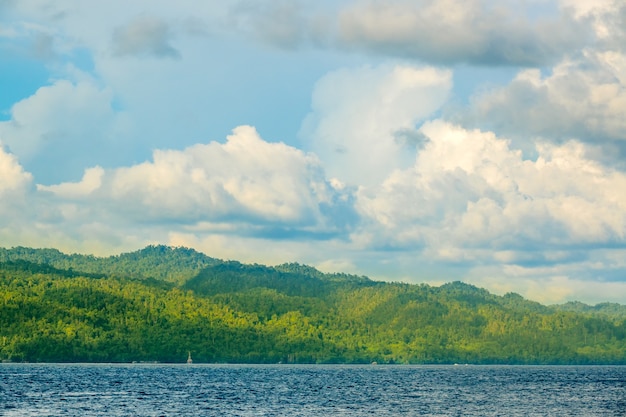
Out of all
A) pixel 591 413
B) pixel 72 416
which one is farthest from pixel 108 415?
pixel 591 413

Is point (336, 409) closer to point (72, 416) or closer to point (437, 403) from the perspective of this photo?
point (437, 403)

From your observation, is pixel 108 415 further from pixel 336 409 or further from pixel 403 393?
pixel 403 393

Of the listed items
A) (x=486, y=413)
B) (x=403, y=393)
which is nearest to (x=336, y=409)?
(x=486, y=413)

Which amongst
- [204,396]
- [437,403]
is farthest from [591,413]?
[204,396]

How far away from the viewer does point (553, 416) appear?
464 feet

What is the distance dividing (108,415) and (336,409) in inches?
1439

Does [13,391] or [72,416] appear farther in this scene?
[13,391]

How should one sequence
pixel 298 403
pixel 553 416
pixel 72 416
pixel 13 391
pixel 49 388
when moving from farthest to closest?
pixel 49 388, pixel 13 391, pixel 298 403, pixel 553 416, pixel 72 416

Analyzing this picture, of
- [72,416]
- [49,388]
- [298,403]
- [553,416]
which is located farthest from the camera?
[49,388]

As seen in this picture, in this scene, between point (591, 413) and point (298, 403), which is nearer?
point (591, 413)

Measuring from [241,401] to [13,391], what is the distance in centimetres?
4732

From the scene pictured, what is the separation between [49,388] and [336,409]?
245ft

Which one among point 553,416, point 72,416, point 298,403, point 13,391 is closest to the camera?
point 72,416

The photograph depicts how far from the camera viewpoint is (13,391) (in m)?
182
